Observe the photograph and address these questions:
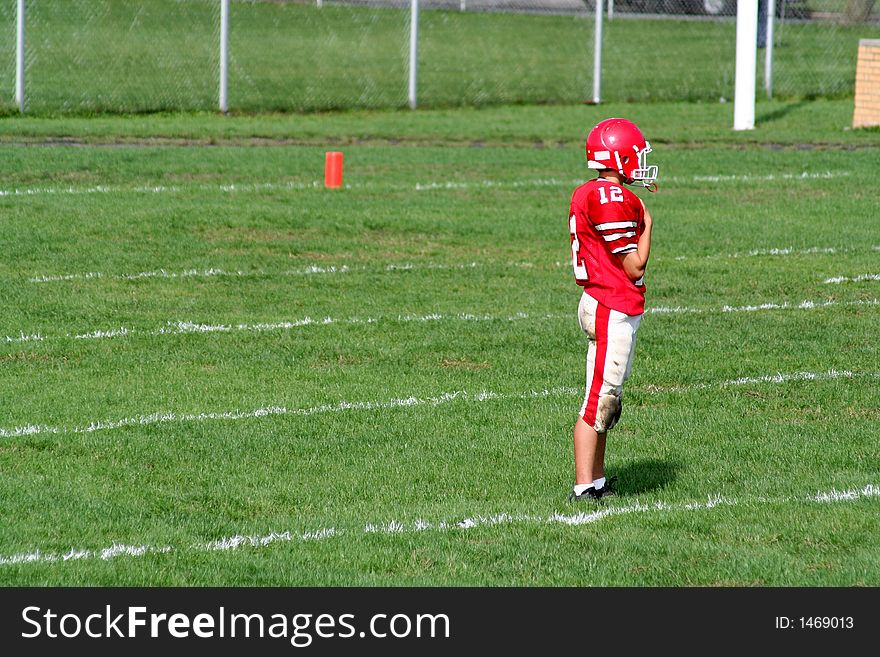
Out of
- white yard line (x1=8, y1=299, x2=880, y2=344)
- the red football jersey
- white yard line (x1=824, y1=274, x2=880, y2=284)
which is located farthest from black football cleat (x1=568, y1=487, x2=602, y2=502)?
white yard line (x1=824, y1=274, x2=880, y2=284)

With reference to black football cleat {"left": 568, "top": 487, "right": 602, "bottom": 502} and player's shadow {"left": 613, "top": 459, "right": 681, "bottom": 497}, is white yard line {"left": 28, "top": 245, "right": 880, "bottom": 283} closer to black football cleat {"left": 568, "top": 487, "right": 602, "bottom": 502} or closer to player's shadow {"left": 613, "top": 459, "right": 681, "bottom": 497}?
player's shadow {"left": 613, "top": 459, "right": 681, "bottom": 497}

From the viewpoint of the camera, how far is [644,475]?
24.3 ft

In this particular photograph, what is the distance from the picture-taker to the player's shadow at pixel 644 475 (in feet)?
23.5

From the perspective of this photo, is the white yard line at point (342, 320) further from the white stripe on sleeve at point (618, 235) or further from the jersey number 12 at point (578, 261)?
the white stripe on sleeve at point (618, 235)

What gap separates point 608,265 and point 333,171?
405 inches

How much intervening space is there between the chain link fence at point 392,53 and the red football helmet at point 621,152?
1761 centimetres

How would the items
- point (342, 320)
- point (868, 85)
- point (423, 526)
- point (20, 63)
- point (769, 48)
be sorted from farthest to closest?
point (769, 48) < point (868, 85) < point (20, 63) < point (342, 320) < point (423, 526)

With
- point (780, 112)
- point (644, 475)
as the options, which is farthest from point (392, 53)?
point (644, 475)

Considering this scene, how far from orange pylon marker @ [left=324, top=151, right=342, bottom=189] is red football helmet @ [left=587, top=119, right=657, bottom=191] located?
10161mm

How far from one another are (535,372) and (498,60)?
965 inches

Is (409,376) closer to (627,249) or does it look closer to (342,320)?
(342,320)

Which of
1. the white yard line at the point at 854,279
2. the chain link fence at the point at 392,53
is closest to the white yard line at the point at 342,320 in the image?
the white yard line at the point at 854,279

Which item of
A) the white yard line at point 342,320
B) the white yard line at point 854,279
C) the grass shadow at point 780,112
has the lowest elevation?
the white yard line at point 342,320

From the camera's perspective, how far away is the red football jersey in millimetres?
6617
